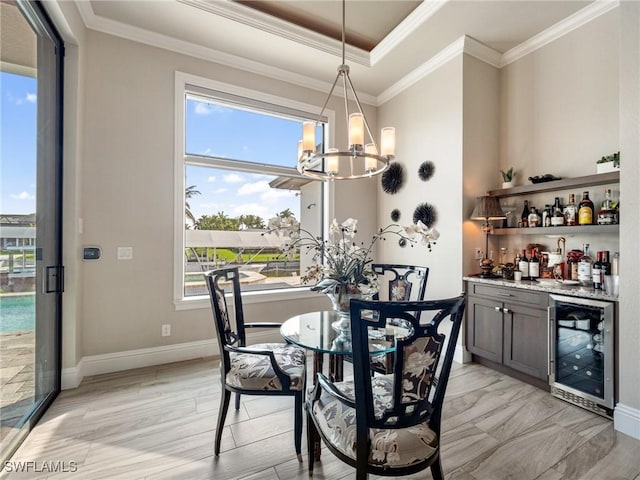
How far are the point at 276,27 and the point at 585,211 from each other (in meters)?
3.29

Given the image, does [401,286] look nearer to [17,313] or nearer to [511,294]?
[511,294]

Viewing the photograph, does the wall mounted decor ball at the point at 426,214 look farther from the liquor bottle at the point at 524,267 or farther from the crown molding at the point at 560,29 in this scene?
the crown molding at the point at 560,29

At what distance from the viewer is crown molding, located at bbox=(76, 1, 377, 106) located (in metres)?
2.84

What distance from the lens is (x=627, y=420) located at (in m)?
2.06

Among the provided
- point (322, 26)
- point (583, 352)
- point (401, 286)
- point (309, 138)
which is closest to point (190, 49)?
point (322, 26)

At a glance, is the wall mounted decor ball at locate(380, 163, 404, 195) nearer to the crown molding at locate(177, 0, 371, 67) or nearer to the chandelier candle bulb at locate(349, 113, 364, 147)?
the crown molding at locate(177, 0, 371, 67)

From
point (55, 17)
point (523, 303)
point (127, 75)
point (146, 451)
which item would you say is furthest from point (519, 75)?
point (146, 451)

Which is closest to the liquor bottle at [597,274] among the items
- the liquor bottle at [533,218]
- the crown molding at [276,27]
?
the liquor bottle at [533,218]

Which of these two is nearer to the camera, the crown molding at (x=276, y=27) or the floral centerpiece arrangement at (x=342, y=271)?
the floral centerpiece arrangement at (x=342, y=271)

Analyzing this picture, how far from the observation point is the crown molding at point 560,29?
2.71 m

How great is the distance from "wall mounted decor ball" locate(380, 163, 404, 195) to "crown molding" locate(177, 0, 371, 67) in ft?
4.37

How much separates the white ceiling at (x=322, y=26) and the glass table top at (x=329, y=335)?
2.80 meters

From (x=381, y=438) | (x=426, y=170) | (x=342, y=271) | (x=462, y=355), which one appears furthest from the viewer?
(x=426, y=170)

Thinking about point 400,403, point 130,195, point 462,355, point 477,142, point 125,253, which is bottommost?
point 462,355
